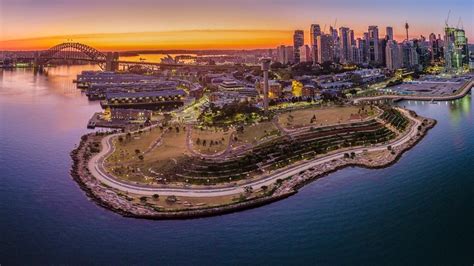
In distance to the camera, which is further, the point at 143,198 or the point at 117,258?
the point at 143,198

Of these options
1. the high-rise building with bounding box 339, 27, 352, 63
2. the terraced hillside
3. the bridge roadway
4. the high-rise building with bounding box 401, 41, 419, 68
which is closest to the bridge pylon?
the high-rise building with bounding box 339, 27, 352, 63

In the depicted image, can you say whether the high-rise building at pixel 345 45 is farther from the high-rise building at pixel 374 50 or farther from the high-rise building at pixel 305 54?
the high-rise building at pixel 305 54

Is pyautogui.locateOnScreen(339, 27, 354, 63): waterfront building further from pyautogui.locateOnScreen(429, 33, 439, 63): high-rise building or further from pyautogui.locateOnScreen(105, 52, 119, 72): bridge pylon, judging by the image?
pyautogui.locateOnScreen(105, 52, 119, 72): bridge pylon

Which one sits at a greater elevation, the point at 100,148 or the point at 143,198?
the point at 100,148

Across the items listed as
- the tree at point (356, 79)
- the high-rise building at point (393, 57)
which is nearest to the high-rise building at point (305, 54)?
the high-rise building at point (393, 57)

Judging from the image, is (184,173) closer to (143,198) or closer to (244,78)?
(143,198)

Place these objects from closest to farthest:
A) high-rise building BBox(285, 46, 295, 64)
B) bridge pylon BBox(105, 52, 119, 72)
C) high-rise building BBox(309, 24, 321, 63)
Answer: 1. high-rise building BBox(309, 24, 321, 63)
2. high-rise building BBox(285, 46, 295, 64)
3. bridge pylon BBox(105, 52, 119, 72)

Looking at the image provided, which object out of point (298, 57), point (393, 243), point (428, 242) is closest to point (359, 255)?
→ point (393, 243)
